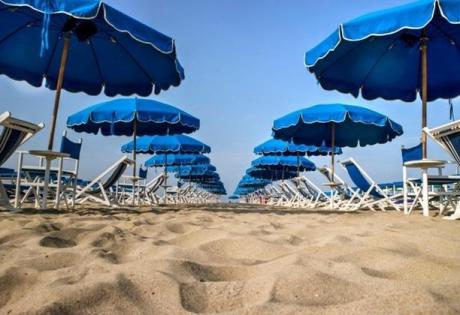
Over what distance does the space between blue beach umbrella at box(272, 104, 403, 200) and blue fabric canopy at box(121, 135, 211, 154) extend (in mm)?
3411

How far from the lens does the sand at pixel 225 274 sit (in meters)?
0.96

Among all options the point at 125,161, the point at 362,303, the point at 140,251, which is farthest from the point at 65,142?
the point at 362,303

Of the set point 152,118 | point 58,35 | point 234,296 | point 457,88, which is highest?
point 58,35

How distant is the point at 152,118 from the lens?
6543mm

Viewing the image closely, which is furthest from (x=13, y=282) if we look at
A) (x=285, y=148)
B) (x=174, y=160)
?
(x=174, y=160)

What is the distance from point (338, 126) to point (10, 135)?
7.02m

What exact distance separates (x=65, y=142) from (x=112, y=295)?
4.13 metres

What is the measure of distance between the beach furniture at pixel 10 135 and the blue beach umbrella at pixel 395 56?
3.42m

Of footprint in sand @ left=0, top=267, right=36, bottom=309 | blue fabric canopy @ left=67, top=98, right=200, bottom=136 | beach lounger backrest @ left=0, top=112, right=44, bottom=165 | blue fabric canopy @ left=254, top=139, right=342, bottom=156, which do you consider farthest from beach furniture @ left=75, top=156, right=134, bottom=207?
blue fabric canopy @ left=254, top=139, right=342, bottom=156

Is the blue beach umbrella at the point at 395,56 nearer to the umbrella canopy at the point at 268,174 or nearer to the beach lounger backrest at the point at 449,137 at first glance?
the beach lounger backrest at the point at 449,137

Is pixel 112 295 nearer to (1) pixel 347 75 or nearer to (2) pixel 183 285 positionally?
(2) pixel 183 285

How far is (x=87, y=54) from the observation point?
5445 mm

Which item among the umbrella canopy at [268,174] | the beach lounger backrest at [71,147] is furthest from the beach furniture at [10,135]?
the umbrella canopy at [268,174]

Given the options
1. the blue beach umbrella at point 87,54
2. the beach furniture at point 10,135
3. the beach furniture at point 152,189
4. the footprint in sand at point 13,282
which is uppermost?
the blue beach umbrella at point 87,54
